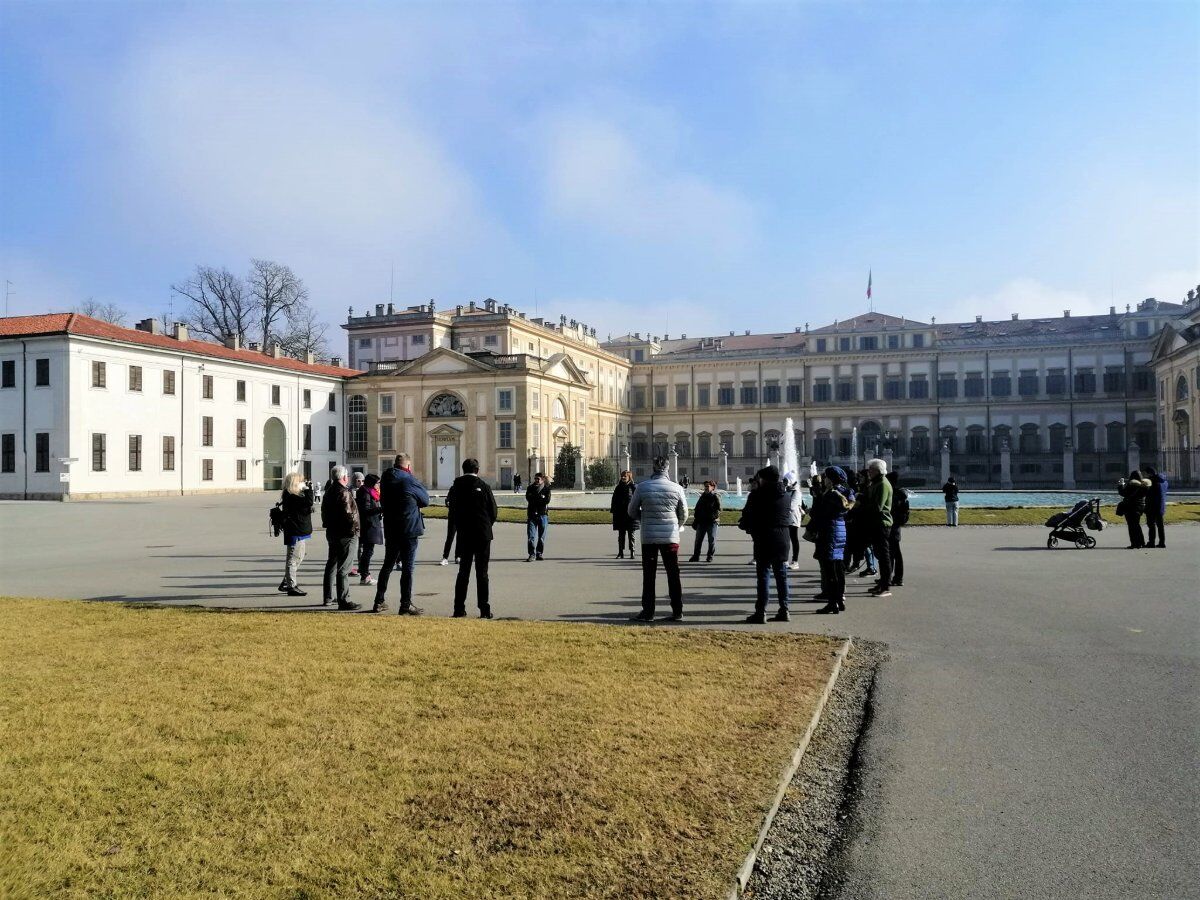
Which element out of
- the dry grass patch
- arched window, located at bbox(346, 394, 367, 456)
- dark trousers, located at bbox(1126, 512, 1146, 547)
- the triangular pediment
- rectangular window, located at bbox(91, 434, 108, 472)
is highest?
the triangular pediment

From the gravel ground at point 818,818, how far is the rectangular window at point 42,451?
4828 cm

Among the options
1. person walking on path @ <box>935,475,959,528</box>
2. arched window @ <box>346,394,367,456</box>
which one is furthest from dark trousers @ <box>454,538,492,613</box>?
arched window @ <box>346,394,367,456</box>

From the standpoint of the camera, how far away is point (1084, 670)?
7266 mm

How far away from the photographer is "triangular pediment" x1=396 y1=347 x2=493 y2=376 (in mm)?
60469

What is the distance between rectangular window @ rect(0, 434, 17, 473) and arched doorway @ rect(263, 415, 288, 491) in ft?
50.3

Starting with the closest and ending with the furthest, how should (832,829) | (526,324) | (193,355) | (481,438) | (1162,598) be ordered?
(832,829)
(1162,598)
(193,355)
(481,438)
(526,324)

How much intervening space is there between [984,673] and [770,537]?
290cm

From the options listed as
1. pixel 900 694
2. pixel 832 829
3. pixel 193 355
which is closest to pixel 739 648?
pixel 900 694

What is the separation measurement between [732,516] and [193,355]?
3720 centimetres

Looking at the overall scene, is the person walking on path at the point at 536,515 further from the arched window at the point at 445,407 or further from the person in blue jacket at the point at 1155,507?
the arched window at the point at 445,407

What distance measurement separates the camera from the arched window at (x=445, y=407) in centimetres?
6147

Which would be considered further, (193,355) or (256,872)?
(193,355)

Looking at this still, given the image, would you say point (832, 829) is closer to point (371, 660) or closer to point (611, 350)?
point (371, 660)

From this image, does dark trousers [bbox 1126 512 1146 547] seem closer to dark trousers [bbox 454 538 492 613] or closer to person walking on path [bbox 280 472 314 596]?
dark trousers [bbox 454 538 492 613]
